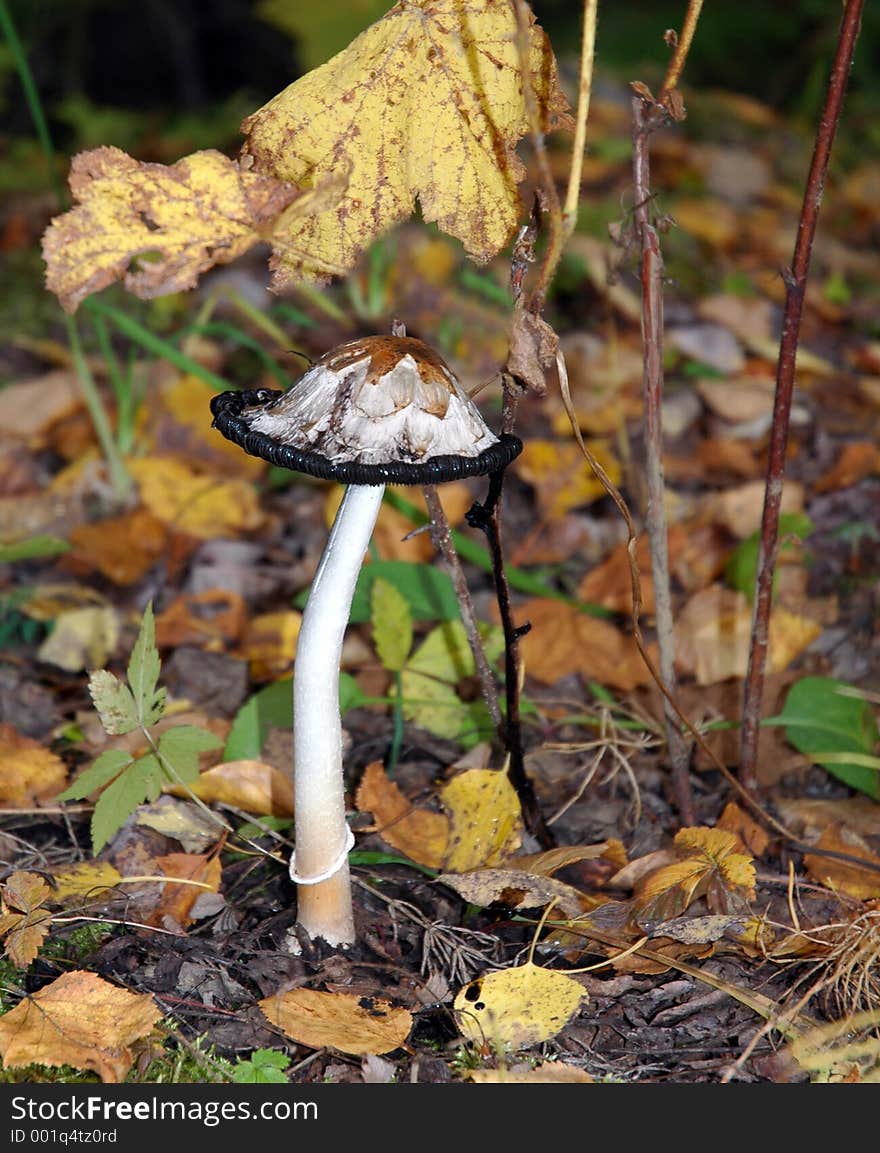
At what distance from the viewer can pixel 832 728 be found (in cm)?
248

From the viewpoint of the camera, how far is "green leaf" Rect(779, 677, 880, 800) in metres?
2.44

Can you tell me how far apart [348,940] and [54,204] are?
15.6 ft

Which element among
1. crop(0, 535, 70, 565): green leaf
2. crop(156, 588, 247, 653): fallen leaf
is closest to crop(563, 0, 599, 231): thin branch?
crop(156, 588, 247, 653): fallen leaf

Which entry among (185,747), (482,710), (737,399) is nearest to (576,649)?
(482,710)

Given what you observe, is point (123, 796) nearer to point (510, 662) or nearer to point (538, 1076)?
point (510, 662)

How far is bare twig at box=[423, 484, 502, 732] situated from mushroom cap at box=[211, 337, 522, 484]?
1.08ft

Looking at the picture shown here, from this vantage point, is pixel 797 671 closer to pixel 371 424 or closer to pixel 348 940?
pixel 348 940

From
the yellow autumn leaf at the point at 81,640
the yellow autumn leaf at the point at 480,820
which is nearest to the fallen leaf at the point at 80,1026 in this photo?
the yellow autumn leaf at the point at 480,820

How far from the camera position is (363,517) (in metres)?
1.78

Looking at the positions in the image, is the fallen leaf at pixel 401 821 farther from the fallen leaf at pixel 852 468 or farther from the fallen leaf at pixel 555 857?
the fallen leaf at pixel 852 468

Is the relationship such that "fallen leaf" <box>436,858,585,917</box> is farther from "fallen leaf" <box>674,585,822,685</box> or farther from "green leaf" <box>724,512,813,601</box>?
"green leaf" <box>724,512,813,601</box>

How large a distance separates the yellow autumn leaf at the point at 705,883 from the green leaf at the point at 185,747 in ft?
2.66

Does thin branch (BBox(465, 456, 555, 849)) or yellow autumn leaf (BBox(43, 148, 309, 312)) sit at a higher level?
yellow autumn leaf (BBox(43, 148, 309, 312))

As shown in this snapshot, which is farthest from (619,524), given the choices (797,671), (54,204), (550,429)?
(54,204)
